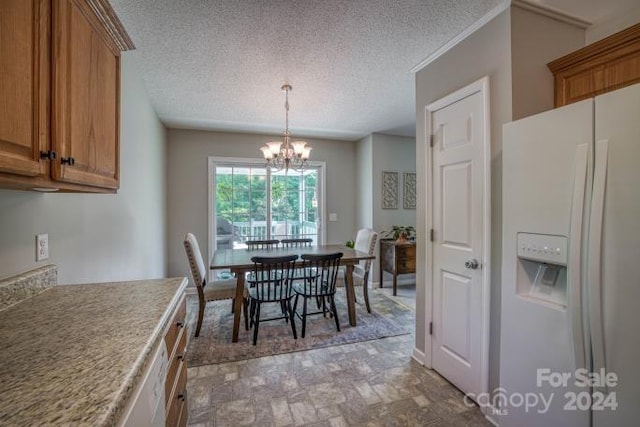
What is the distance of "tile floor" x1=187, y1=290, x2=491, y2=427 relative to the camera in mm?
1726

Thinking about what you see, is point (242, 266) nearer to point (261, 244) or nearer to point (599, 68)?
point (261, 244)

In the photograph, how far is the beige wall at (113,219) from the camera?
1201 mm

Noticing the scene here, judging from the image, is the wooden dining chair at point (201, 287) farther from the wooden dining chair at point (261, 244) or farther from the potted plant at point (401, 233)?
the potted plant at point (401, 233)

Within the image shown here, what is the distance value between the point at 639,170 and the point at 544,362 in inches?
34.5

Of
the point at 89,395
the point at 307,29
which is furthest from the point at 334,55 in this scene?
the point at 89,395

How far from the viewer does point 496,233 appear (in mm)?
1695

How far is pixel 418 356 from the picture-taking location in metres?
2.35

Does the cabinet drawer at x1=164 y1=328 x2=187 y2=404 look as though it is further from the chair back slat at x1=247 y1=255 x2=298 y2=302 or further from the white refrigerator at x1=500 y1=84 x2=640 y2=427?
the white refrigerator at x1=500 y1=84 x2=640 y2=427

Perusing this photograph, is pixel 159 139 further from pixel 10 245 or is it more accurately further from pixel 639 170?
pixel 639 170

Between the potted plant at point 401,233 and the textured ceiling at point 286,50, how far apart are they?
1.82m

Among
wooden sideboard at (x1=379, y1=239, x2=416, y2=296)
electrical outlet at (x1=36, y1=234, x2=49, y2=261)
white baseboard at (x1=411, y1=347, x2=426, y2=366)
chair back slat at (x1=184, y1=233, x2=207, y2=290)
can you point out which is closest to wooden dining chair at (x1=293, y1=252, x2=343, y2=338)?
white baseboard at (x1=411, y1=347, x2=426, y2=366)

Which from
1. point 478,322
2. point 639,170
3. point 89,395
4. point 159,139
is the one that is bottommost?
point 478,322

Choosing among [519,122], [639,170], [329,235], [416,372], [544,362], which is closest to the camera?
[639,170]

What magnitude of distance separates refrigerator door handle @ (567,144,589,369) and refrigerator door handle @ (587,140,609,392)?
0.10ft
